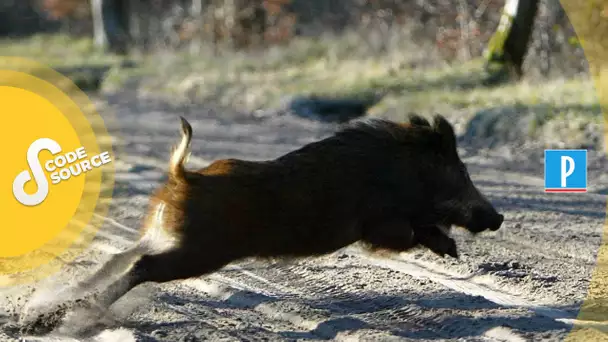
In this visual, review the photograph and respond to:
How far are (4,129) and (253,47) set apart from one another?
42.3 ft

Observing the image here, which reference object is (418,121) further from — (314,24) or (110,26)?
(110,26)

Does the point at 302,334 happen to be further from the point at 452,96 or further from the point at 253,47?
the point at 253,47

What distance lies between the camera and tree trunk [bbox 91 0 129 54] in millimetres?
25547

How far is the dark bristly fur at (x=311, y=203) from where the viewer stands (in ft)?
16.9

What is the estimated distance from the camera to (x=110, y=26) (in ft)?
84.7

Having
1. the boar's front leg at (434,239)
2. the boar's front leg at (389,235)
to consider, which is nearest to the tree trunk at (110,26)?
the boar's front leg at (434,239)

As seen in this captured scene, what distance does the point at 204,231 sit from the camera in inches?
202

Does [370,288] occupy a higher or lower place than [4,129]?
lower

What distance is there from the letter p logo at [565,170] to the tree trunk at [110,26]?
16611 millimetres

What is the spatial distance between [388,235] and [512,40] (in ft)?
34.9

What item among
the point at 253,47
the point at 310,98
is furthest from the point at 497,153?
the point at 253,47

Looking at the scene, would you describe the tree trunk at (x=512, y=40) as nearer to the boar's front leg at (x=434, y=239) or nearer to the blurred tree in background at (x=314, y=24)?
the blurred tree in background at (x=314, y=24)

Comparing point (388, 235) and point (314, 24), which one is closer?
point (388, 235)

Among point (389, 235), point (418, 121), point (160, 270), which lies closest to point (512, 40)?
point (418, 121)
